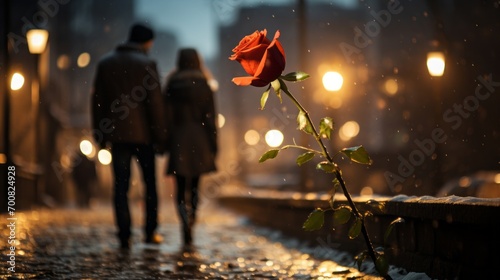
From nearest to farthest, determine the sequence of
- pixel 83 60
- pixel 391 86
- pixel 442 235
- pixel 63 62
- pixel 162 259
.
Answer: pixel 442 235
pixel 162 259
pixel 63 62
pixel 391 86
pixel 83 60

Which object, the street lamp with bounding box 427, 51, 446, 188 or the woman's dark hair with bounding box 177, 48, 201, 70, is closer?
the woman's dark hair with bounding box 177, 48, 201, 70

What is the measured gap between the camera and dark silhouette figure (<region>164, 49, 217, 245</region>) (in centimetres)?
985

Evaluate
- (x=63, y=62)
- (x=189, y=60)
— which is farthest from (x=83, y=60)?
(x=189, y=60)

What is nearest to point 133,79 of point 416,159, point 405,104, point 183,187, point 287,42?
point 183,187

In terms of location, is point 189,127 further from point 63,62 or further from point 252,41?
point 63,62

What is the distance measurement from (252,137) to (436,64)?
79187mm

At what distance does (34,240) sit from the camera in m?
9.72

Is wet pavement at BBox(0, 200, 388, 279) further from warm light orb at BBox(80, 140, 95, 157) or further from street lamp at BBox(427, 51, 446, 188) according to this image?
warm light orb at BBox(80, 140, 95, 157)

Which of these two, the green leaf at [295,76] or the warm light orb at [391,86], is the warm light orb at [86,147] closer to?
the warm light orb at [391,86]

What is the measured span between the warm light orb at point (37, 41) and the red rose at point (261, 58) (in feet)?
53.0

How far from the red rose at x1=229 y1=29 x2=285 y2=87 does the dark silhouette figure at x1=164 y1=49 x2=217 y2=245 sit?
16.0ft

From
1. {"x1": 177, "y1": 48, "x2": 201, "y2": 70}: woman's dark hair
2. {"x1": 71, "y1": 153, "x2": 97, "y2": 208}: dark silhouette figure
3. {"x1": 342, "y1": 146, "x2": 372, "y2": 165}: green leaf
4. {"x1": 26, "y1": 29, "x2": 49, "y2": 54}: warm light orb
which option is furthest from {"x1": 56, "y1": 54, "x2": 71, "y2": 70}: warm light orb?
{"x1": 342, "y1": 146, "x2": 372, "y2": 165}: green leaf

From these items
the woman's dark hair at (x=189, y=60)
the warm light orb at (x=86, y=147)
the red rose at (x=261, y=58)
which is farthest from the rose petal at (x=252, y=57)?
the warm light orb at (x=86, y=147)

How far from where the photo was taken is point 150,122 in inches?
371
